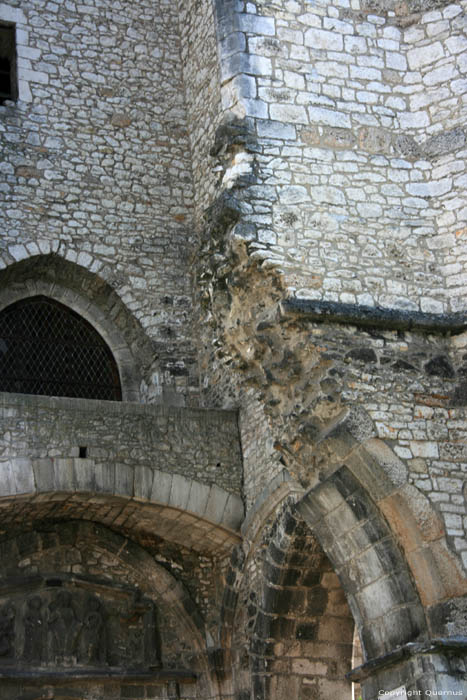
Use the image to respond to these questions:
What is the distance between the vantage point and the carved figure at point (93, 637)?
8.96m

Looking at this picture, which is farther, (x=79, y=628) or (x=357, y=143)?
(x=79, y=628)

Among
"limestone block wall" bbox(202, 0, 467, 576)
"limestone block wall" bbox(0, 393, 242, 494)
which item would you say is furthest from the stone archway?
"limestone block wall" bbox(202, 0, 467, 576)

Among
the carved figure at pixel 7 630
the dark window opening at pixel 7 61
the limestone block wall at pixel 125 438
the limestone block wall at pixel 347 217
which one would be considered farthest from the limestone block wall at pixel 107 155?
the limestone block wall at pixel 347 217

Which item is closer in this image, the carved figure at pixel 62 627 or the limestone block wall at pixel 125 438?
the limestone block wall at pixel 125 438

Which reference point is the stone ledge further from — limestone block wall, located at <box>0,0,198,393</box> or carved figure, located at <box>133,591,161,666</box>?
limestone block wall, located at <box>0,0,198,393</box>

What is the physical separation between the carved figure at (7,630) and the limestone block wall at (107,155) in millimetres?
2492

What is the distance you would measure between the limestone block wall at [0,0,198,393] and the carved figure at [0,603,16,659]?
8.18ft

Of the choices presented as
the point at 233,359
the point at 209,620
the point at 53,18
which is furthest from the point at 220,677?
the point at 53,18

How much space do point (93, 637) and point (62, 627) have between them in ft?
0.88

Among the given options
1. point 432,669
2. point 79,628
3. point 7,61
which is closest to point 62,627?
point 79,628

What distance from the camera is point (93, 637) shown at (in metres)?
9.04

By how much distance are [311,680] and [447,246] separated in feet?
12.1

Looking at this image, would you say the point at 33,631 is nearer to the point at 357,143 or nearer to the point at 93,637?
the point at 93,637

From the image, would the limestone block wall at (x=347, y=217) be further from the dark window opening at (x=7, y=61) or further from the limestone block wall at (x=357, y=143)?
the dark window opening at (x=7, y=61)
